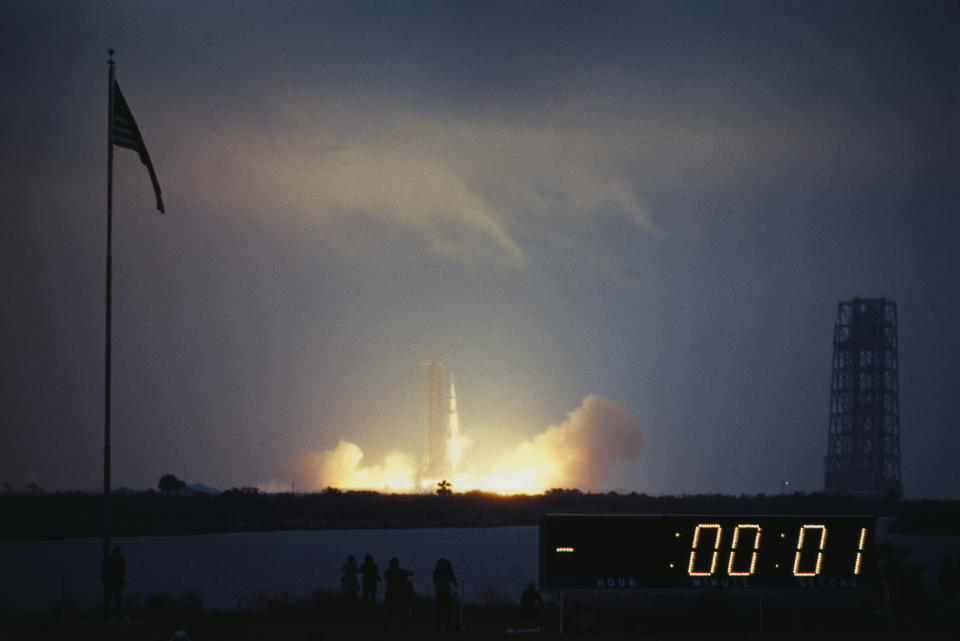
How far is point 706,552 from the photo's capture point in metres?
32.9

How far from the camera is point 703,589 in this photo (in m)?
32.8

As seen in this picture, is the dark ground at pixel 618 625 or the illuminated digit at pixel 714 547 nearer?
the dark ground at pixel 618 625

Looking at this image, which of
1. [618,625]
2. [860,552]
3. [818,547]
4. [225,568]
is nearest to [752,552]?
[818,547]

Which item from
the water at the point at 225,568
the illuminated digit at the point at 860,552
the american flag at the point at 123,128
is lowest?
the water at the point at 225,568

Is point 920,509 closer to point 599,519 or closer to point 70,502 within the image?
point 70,502

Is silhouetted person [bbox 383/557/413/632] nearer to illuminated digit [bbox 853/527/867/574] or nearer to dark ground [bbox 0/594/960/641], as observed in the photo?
dark ground [bbox 0/594/960/641]

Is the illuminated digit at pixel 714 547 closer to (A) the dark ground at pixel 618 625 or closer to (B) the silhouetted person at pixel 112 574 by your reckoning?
(A) the dark ground at pixel 618 625

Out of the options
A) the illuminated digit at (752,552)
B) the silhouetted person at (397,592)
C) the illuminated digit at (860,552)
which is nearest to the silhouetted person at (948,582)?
the illuminated digit at (860,552)

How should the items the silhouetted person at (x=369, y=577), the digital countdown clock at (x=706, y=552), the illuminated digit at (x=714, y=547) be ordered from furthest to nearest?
1. the silhouetted person at (x=369, y=577)
2. the illuminated digit at (x=714, y=547)
3. the digital countdown clock at (x=706, y=552)

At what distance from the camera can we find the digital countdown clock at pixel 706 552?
32438 mm

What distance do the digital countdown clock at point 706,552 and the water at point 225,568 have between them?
18.1 m

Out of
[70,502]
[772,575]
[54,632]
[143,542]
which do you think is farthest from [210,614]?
[70,502]

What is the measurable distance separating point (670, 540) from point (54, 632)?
1550 cm

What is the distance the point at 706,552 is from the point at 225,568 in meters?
83.4
